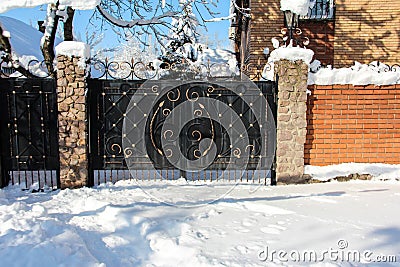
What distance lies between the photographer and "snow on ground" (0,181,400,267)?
92.8 inches

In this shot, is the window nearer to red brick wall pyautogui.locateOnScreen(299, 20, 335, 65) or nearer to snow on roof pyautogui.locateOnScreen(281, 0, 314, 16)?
red brick wall pyautogui.locateOnScreen(299, 20, 335, 65)

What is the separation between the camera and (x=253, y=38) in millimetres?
7977

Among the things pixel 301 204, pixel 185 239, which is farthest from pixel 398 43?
pixel 185 239

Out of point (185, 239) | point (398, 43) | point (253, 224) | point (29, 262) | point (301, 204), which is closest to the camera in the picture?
point (29, 262)

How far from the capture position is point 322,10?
7.96m

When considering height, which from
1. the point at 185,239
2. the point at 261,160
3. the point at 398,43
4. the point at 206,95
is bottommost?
the point at 185,239

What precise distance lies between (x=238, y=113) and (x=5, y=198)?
360 cm

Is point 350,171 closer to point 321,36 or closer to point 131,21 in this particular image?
point 321,36

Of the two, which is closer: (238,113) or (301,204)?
(301,204)

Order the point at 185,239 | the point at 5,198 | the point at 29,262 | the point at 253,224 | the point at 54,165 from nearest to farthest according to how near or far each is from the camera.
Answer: the point at 29,262, the point at 185,239, the point at 253,224, the point at 5,198, the point at 54,165

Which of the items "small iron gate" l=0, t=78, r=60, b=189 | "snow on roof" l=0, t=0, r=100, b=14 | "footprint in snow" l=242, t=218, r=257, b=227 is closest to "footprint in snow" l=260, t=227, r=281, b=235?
"footprint in snow" l=242, t=218, r=257, b=227

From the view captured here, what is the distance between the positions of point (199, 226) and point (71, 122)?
99.7 inches

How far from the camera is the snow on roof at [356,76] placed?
4.31 metres

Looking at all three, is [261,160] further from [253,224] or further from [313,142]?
[253,224]
